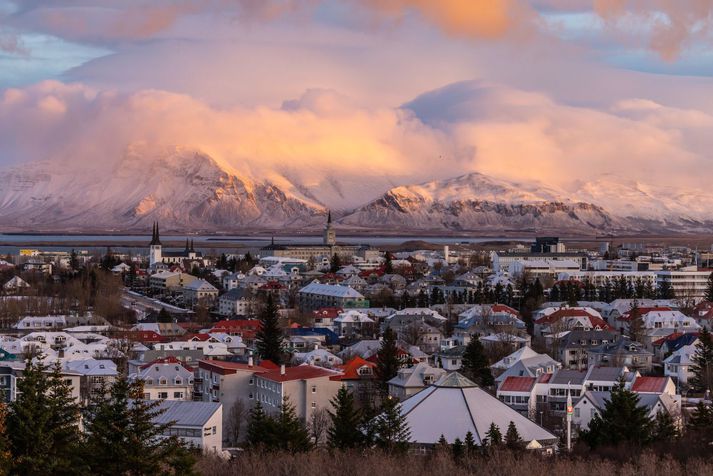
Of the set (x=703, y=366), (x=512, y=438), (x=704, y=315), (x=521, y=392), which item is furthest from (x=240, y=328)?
(x=512, y=438)

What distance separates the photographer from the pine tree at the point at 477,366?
42.3 meters

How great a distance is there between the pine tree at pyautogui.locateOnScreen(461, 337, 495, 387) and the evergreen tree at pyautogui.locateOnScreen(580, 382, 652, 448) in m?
11.6

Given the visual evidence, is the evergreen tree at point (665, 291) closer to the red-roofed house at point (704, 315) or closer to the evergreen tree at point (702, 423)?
the red-roofed house at point (704, 315)

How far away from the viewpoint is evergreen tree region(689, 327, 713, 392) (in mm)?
42375

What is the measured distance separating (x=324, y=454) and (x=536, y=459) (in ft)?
13.4

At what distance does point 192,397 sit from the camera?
1578 inches

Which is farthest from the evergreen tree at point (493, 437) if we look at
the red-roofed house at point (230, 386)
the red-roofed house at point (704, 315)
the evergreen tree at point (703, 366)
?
the red-roofed house at point (704, 315)

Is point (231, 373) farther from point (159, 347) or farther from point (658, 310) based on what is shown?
point (658, 310)

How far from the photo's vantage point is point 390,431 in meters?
28.5

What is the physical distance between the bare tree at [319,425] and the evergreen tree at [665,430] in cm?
771

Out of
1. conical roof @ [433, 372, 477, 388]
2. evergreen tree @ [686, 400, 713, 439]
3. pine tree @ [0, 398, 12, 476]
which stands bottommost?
evergreen tree @ [686, 400, 713, 439]

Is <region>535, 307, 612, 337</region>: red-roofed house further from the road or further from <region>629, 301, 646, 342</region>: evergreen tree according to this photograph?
the road

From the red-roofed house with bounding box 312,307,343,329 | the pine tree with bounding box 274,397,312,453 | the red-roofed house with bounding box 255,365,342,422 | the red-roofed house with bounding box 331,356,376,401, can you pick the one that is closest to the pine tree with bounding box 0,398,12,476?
the pine tree with bounding box 274,397,312,453

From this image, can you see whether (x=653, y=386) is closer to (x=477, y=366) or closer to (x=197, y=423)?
(x=477, y=366)
